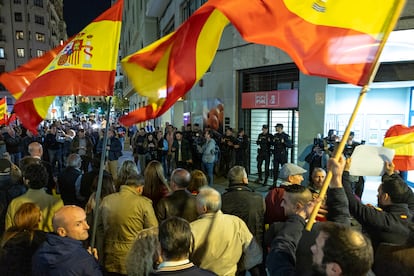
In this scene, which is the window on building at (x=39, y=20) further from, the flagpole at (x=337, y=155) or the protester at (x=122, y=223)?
the flagpole at (x=337, y=155)

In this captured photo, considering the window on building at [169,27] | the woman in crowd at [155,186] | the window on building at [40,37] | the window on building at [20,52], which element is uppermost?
the window on building at [40,37]

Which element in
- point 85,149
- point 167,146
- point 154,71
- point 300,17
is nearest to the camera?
point 300,17

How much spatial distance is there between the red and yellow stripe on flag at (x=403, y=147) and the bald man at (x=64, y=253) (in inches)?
186

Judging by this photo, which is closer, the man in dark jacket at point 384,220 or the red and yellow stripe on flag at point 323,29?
the red and yellow stripe on flag at point 323,29

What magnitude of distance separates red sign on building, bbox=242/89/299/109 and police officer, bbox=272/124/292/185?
1089 mm

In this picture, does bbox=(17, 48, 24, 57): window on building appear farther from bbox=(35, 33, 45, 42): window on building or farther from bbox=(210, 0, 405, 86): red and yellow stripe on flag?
bbox=(210, 0, 405, 86): red and yellow stripe on flag

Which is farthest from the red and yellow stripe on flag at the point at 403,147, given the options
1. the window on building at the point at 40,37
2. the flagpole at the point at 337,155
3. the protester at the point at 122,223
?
the window on building at the point at 40,37

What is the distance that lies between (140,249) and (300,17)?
232 cm

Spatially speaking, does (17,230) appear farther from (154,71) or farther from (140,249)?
(154,71)

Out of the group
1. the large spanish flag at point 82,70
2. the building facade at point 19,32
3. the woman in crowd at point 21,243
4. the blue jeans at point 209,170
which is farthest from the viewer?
the building facade at point 19,32

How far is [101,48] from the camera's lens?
4434 millimetres

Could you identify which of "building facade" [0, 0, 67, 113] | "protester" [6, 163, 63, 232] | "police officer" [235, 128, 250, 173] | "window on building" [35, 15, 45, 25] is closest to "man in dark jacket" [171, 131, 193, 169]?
"police officer" [235, 128, 250, 173]

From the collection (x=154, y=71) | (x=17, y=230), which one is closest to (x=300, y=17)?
(x=154, y=71)

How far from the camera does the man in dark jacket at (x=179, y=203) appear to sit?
4062 mm
